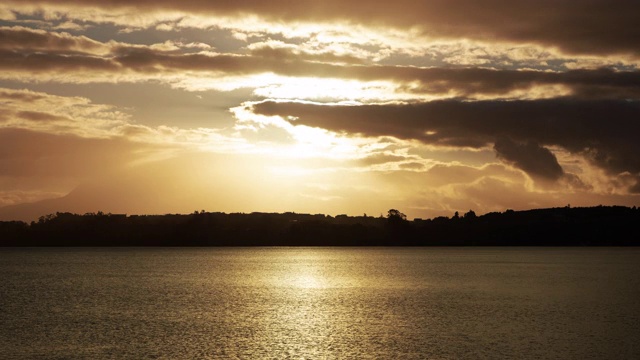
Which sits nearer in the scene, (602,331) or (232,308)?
(602,331)

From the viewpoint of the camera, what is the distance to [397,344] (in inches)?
2435

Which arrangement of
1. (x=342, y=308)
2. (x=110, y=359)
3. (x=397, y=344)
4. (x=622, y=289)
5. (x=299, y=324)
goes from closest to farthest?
(x=110, y=359) → (x=397, y=344) → (x=299, y=324) → (x=342, y=308) → (x=622, y=289)

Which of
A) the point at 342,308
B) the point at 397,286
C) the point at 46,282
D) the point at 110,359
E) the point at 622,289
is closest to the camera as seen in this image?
the point at 110,359

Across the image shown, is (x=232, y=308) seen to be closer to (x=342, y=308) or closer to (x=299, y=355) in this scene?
(x=342, y=308)

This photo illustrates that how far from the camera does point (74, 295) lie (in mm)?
113062

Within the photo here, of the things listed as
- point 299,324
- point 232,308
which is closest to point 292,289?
point 232,308

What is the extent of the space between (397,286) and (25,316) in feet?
241

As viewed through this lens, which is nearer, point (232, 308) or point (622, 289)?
point (232, 308)

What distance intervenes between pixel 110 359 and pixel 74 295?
63780mm

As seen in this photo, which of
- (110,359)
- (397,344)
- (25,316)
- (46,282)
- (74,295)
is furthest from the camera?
(46,282)

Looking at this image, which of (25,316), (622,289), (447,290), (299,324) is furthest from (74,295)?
(622,289)

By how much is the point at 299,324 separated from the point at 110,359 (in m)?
26.0

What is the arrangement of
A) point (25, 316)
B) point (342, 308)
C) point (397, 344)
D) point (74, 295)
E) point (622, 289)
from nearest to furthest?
point (397, 344)
point (25, 316)
point (342, 308)
point (74, 295)
point (622, 289)

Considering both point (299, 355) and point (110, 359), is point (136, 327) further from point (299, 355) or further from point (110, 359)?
point (299, 355)
